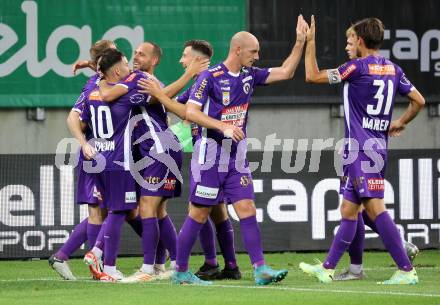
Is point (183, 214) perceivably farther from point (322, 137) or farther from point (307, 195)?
point (322, 137)

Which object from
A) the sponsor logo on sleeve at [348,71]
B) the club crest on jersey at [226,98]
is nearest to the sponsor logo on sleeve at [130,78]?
the club crest on jersey at [226,98]

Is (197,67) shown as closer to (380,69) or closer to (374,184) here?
(380,69)

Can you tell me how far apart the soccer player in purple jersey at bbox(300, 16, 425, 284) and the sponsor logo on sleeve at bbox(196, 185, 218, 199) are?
108cm

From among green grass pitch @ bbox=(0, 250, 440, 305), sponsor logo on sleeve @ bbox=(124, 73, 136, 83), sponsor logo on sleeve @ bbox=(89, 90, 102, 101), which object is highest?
sponsor logo on sleeve @ bbox=(124, 73, 136, 83)

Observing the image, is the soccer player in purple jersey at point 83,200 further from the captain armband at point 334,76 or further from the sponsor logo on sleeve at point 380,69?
the sponsor logo on sleeve at point 380,69

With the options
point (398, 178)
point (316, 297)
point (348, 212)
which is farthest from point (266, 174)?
point (316, 297)

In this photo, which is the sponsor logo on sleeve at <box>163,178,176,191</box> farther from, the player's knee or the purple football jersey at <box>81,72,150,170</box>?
the player's knee

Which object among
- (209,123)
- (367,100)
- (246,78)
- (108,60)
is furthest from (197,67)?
(367,100)

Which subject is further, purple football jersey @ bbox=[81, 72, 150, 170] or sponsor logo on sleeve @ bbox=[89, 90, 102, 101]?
sponsor logo on sleeve @ bbox=[89, 90, 102, 101]

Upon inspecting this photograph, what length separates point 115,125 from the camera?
38.1 ft

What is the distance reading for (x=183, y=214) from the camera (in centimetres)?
1564

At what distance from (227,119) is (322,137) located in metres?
7.67

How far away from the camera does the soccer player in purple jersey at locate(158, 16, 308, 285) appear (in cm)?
1068

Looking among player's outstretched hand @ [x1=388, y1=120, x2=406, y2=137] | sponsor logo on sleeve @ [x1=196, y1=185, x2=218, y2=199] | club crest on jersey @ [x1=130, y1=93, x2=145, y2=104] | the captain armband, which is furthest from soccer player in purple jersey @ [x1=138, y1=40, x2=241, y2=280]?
player's outstretched hand @ [x1=388, y1=120, x2=406, y2=137]
